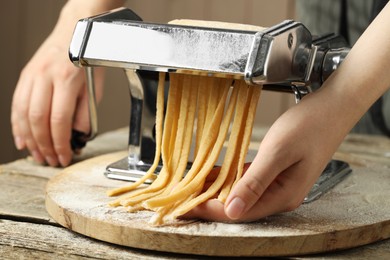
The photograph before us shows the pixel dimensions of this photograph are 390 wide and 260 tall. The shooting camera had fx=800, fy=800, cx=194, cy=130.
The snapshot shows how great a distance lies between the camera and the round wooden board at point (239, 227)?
873 mm

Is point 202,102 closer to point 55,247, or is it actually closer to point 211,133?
point 211,133

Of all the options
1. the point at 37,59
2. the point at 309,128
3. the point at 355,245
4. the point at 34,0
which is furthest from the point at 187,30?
the point at 34,0

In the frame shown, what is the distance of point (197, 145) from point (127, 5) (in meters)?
1.77

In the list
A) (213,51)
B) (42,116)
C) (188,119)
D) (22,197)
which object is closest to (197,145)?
(188,119)

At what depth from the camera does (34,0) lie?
2.85 metres

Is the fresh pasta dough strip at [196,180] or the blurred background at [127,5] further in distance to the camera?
the blurred background at [127,5]

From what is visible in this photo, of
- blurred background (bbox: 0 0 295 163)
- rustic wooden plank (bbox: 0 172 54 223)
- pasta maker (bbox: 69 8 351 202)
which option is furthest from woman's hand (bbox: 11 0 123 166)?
blurred background (bbox: 0 0 295 163)

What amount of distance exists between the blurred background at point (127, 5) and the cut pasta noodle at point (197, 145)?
1.61 meters

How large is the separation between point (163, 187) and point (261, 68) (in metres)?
0.21

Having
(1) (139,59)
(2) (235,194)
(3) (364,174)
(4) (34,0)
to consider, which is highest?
(1) (139,59)

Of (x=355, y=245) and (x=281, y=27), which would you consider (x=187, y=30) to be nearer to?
(x=281, y=27)

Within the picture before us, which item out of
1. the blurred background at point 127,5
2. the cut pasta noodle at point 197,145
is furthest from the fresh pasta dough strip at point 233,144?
the blurred background at point 127,5

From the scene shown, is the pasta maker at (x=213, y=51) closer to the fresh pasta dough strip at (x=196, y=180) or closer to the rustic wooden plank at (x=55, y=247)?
the fresh pasta dough strip at (x=196, y=180)

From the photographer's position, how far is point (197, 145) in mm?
1048
